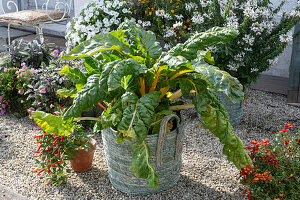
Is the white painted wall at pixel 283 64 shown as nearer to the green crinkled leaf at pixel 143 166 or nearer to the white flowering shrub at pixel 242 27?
the white flowering shrub at pixel 242 27

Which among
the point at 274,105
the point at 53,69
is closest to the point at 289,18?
the point at 274,105

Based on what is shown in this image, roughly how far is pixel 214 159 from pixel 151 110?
4.05 ft

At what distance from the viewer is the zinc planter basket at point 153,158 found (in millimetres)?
2270

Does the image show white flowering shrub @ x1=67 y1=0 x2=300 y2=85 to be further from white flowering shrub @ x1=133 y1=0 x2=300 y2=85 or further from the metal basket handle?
the metal basket handle

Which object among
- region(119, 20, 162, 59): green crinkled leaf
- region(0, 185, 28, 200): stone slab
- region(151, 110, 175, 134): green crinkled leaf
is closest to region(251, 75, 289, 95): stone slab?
region(119, 20, 162, 59): green crinkled leaf

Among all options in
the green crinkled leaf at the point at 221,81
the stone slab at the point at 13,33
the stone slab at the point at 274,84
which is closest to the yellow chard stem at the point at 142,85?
→ the green crinkled leaf at the point at 221,81

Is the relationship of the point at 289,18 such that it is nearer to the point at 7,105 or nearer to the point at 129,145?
the point at 129,145

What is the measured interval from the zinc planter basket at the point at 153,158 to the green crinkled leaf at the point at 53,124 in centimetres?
27

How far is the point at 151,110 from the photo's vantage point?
2070 mm

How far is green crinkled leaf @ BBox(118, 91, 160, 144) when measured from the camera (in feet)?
6.55

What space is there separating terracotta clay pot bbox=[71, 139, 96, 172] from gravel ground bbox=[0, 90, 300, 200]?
0.06 metres

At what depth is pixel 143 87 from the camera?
91.0 inches

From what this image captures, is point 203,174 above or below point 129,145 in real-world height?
below

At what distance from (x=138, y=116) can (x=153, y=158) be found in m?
0.46
